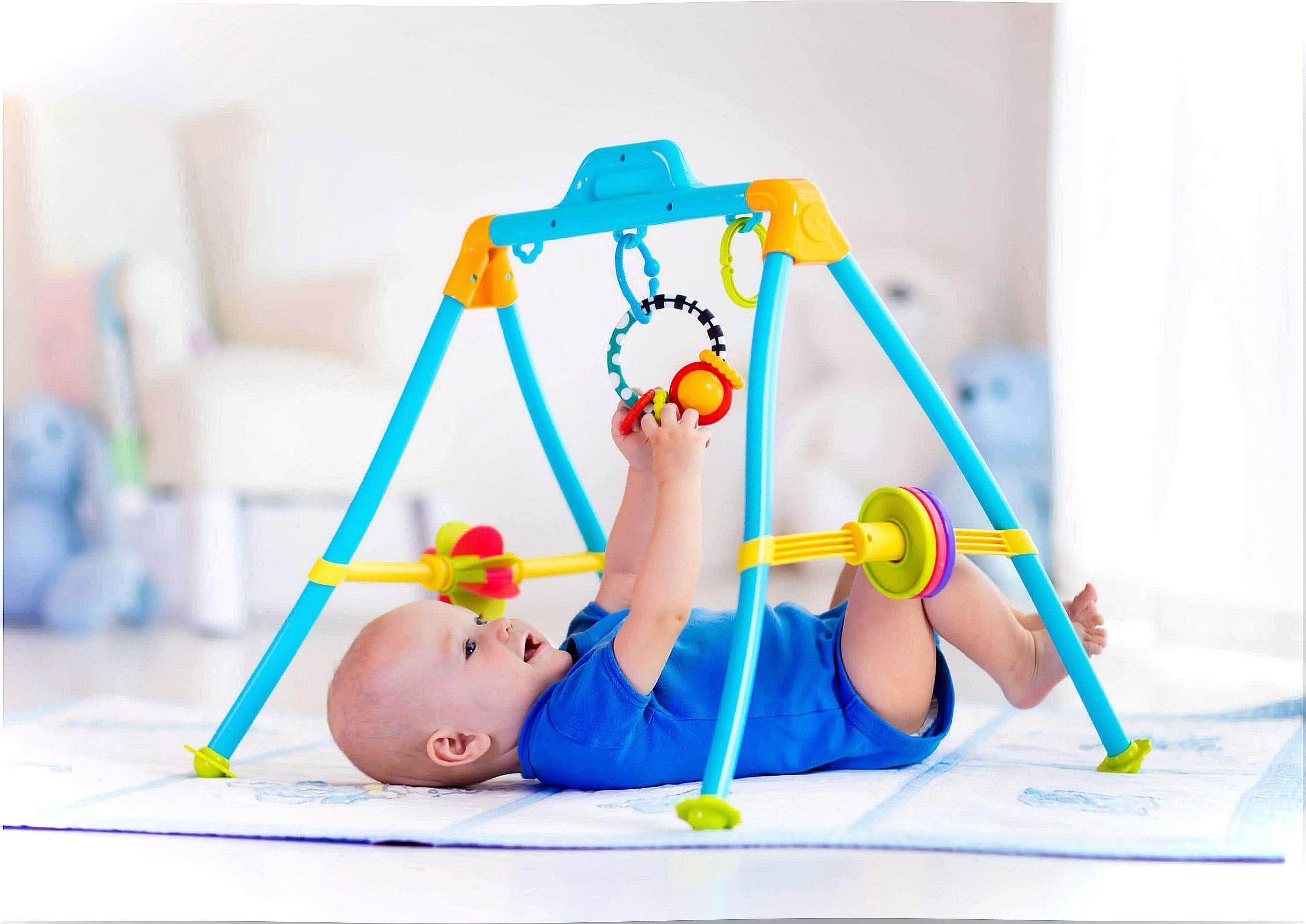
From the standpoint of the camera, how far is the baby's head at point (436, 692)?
3.74 ft

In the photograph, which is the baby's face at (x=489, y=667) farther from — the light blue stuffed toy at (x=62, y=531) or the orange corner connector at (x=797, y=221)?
Result: the light blue stuffed toy at (x=62, y=531)

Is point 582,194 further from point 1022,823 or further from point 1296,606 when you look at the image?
point 1296,606

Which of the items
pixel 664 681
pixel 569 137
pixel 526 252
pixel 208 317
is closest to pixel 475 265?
pixel 526 252

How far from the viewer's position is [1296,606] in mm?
1981

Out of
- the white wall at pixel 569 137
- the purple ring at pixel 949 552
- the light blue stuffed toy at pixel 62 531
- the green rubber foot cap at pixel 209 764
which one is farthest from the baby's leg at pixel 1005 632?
the light blue stuffed toy at pixel 62 531

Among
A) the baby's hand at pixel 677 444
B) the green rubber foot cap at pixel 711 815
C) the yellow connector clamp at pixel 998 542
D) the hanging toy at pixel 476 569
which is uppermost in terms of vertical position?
the baby's hand at pixel 677 444

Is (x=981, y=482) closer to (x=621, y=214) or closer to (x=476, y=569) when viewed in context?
(x=621, y=214)

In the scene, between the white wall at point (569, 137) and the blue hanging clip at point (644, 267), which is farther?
the white wall at point (569, 137)

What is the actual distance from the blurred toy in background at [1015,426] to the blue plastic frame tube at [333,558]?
196 centimetres

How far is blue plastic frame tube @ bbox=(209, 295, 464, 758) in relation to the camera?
1.27m

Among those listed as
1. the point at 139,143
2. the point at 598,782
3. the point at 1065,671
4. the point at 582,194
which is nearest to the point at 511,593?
the point at 598,782

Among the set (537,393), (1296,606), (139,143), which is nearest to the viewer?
(537,393)

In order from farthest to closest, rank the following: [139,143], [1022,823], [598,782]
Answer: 1. [139,143]
2. [598,782]
3. [1022,823]

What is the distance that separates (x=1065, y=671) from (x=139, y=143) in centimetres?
284
